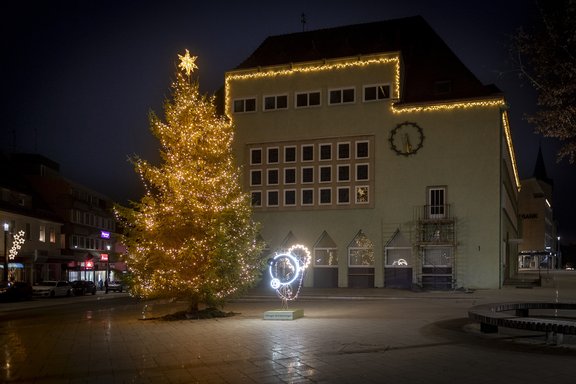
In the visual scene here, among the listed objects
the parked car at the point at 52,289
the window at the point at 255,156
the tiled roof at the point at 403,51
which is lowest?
the parked car at the point at 52,289

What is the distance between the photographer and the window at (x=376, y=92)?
42.3 metres

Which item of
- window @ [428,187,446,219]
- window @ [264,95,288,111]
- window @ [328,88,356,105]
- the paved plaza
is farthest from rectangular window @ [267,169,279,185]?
the paved plaza

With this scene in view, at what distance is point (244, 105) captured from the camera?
151 ft

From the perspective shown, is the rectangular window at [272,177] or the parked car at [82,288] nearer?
the rectangular window at [272,177]

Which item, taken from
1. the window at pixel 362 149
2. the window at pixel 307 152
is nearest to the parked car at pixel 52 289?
the window at pixel 307 152

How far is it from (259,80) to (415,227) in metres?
15.6

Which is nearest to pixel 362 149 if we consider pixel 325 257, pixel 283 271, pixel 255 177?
pixel 325 257

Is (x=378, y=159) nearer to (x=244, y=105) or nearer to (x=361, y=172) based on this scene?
(x=361, y=172)

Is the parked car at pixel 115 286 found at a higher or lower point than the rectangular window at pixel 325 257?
lower

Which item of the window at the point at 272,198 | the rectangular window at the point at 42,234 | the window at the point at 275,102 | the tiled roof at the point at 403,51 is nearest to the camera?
the tiled roof at the point at 403,51

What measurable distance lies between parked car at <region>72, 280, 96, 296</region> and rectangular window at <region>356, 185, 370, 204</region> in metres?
23.3

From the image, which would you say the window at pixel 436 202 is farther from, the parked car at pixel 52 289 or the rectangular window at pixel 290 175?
the parked car at pixel 52 289

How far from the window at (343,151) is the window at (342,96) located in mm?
2982

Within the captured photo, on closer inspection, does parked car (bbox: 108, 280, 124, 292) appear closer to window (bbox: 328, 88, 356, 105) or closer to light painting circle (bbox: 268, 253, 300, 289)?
window (bbox: 328, 88, 356, 105)
